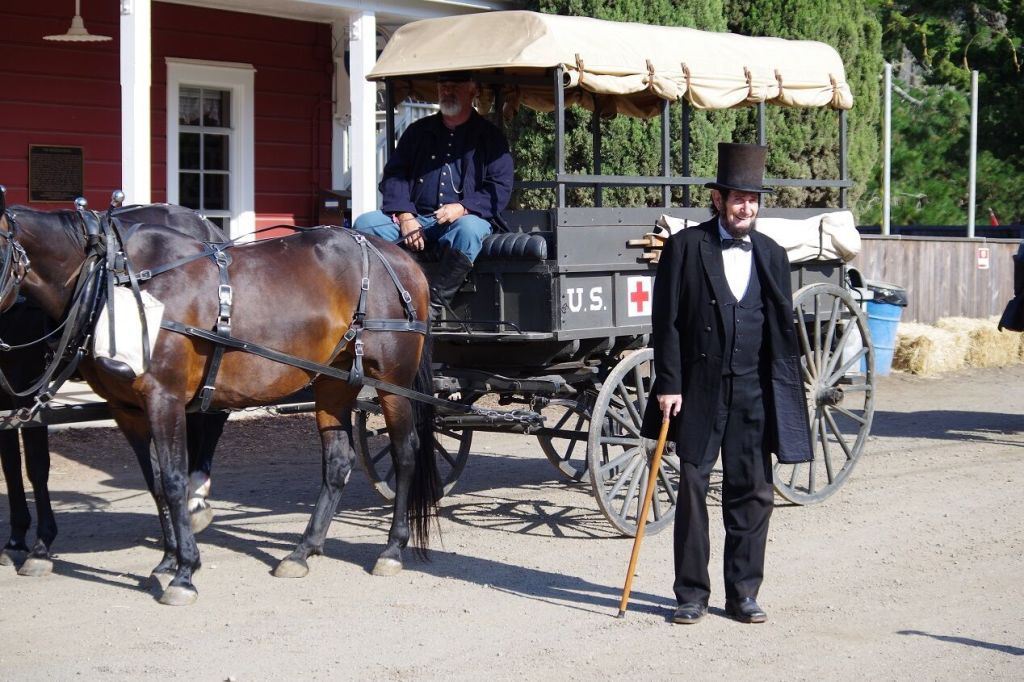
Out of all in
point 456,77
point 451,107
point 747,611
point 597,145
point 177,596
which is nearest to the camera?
point 747,611

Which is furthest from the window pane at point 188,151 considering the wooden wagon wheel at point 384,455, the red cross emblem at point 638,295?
the red cross emblem at point 638,295

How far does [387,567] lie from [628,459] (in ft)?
5.42

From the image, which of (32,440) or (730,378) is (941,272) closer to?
(730,378)

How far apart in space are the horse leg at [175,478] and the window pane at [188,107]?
8.54m

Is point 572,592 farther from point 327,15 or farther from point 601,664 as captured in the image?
point 327,15

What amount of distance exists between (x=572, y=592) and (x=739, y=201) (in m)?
2.06

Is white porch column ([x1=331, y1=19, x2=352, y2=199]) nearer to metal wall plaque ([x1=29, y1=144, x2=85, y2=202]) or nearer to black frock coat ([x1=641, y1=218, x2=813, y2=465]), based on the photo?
metal wall plaque ([x1=29, y1=144, x2=85, y2=202])

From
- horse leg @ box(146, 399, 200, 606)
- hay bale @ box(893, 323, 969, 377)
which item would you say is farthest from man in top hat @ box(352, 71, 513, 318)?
hay bale @ box(893, 323, 969, 377)

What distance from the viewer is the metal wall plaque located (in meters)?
13.0

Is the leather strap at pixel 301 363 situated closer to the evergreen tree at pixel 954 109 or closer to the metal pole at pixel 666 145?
the metal pole at pixel 666 145

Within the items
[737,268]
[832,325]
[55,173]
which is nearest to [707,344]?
[737,268]

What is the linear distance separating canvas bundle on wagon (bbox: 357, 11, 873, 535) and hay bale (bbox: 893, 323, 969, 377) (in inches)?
303

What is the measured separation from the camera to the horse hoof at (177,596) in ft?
20.5

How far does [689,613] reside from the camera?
5.96 m
